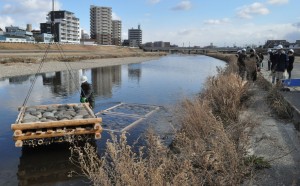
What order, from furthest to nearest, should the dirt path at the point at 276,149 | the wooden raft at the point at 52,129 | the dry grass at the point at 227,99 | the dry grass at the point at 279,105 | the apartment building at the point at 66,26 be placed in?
the apartment building at the point at 66,26
the dry grass at the point at 279,105
the dry grass at the point at 227,99
the wooden raft at the point at 52,129
the dirt path at the point at 276,149

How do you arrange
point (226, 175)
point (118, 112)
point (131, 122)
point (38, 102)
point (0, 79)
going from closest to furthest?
point (226, 175) < point (131, 122) < point (118, 112) < point (38, 102) < point (0, 79)

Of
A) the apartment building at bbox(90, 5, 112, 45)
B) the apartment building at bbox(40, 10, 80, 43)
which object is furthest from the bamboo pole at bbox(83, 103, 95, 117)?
the apartment building at bbox(90, 5, 112, 45)

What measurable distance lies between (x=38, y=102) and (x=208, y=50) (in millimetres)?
154958

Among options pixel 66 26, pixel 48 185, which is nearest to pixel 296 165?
pixel 48 185

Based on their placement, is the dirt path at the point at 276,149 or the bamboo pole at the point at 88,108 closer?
the dirt path at the point at 276,149

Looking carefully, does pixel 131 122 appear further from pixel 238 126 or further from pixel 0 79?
pixel 0 79

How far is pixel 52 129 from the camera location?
8.34 metres

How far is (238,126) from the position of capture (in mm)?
7125

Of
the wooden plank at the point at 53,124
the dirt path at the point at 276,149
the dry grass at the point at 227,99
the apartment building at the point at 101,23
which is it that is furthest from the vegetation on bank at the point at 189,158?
the apartment building at the point at 101,23

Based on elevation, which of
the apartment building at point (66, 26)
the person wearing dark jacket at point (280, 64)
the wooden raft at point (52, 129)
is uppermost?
the apartment building at point (66, 26)

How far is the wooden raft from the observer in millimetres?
7836

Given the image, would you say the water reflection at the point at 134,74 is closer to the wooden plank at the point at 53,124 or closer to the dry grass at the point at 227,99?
the dry grass at the point at 227,99

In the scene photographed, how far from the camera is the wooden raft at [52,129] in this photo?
7836mm

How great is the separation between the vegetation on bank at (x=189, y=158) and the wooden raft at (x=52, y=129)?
31.3 inches
